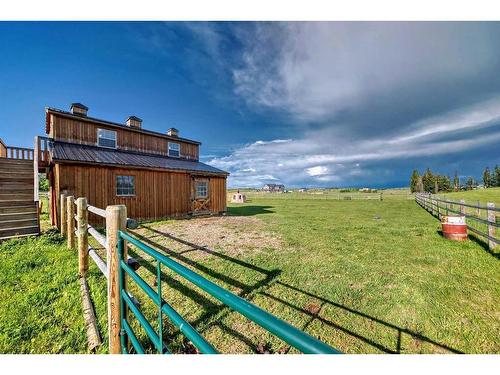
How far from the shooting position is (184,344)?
9.47 feet

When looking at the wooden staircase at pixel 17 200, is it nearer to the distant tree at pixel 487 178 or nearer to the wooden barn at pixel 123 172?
the wooden barn at pixel 123 172

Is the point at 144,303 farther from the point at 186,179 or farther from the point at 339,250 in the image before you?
the point at 186,179

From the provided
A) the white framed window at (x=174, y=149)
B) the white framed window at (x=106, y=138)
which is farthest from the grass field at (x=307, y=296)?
the white framed window at (x=174, y=149)

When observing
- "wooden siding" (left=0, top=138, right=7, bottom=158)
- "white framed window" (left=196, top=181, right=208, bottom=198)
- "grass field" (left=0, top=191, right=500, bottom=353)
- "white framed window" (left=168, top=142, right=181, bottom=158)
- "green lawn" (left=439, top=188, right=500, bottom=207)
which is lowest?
Answer: "green lawn" (left=439, top=188, right=500, bottom=207)

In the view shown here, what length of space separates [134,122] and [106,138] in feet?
10.8

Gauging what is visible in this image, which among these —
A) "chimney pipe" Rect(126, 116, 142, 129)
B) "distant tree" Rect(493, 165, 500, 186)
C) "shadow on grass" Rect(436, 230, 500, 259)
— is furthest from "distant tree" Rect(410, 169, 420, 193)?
"chimney pipe" Rect(126, 116, 142, 129)

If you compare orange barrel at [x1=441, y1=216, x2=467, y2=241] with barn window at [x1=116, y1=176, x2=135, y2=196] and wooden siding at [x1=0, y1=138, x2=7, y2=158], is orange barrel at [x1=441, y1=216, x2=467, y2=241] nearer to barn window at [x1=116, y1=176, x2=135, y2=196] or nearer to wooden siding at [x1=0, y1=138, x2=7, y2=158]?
barn window at [x1=116, y1=176, x2=135, y2=196]

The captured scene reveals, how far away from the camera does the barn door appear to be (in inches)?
624

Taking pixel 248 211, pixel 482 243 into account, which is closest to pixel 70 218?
pixel 482 243

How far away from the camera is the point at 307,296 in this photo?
4082 millimetres

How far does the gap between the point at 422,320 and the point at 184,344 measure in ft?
11.5

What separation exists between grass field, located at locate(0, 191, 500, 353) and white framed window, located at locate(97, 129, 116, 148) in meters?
9.12
